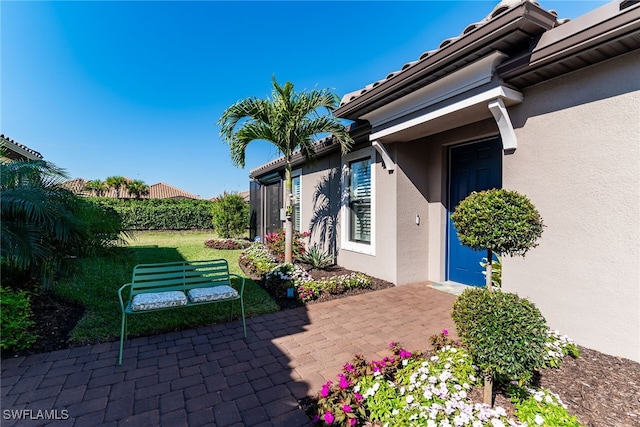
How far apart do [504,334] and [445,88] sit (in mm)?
3470

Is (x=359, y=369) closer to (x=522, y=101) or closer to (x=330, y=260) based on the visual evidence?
(x=522, y=101)

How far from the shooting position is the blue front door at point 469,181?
15.7 ft

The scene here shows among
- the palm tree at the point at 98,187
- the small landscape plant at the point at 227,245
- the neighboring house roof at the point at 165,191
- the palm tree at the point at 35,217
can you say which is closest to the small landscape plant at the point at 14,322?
the palm tree at the point at 35,217

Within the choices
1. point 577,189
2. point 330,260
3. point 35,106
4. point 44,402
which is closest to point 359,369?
point 44,402

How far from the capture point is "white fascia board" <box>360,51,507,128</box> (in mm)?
3467

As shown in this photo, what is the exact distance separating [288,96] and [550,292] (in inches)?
211

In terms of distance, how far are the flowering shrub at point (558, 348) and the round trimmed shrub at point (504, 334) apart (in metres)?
0.99

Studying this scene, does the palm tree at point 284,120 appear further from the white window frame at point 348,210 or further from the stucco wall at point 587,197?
the stucco wall at point 587,197

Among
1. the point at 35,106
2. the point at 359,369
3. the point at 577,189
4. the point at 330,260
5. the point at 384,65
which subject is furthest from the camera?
the point at 384,65

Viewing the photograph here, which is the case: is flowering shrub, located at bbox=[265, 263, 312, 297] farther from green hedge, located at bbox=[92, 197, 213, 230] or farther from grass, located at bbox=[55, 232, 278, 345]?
green hedge, located at bbox=[92, 197, 213, 230]

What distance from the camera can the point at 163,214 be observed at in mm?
18578

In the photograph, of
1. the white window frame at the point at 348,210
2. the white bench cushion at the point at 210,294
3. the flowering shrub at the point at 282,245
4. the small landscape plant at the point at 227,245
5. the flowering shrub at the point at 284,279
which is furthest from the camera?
the small landscape plant at the point at 227,245

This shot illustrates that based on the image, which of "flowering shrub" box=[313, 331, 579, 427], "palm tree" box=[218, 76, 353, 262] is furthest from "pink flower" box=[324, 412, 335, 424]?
"palm tree" box=[218, 76, 353, 262]

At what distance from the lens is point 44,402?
2.25 meters
